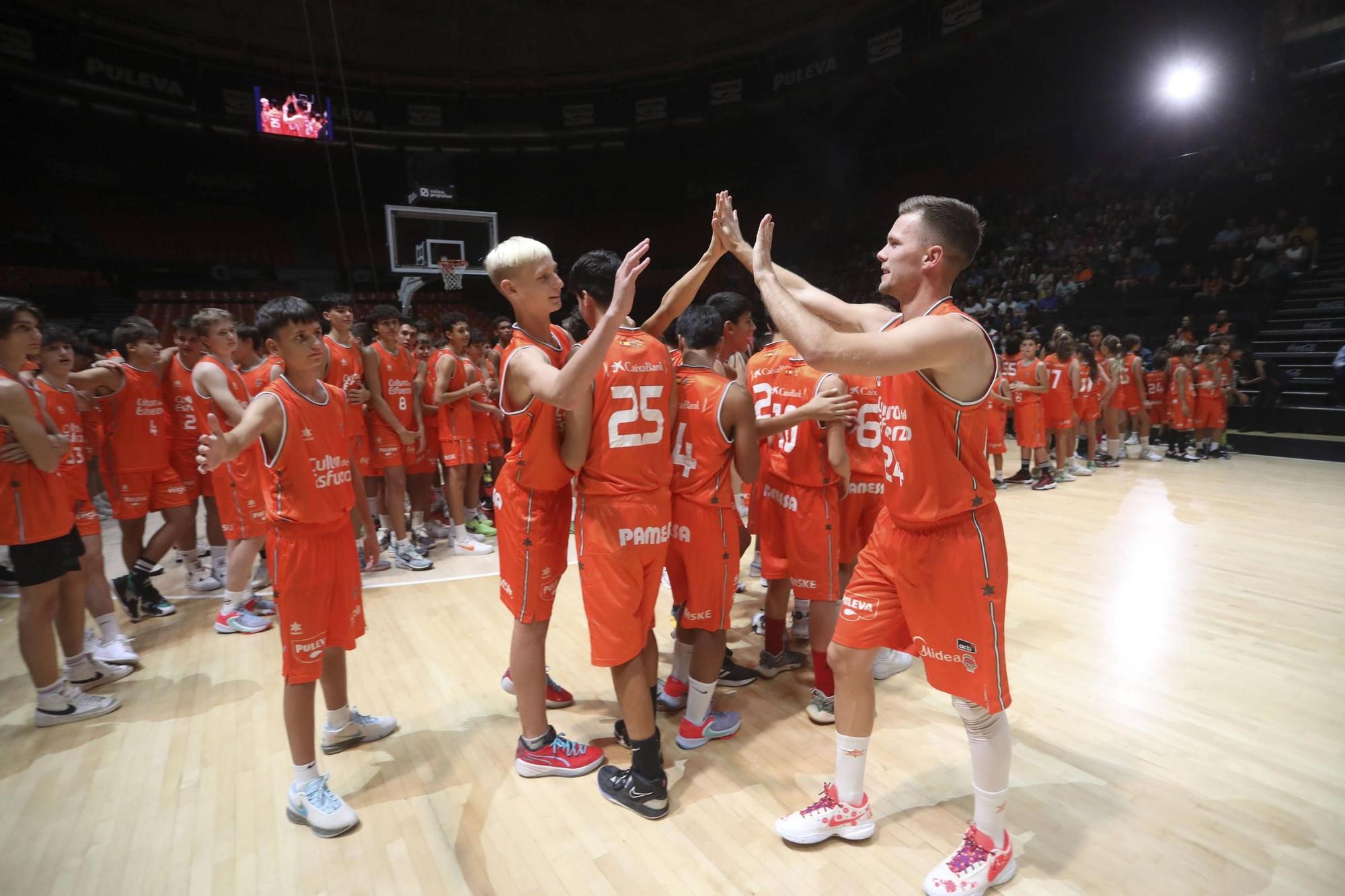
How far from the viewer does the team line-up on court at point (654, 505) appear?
2031 millimetres

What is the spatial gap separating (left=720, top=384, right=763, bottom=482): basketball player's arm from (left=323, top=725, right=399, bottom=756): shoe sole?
6.97ft

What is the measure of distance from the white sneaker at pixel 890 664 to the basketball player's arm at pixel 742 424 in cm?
145

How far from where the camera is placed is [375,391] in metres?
5.42

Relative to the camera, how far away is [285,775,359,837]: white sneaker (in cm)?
244

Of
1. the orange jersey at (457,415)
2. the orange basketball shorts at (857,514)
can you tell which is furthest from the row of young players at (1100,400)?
the orange jersey at (457,415)

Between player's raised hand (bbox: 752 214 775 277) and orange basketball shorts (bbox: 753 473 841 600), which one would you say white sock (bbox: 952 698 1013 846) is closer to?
orange basketball shorts (bbox: 753 473 841 600)

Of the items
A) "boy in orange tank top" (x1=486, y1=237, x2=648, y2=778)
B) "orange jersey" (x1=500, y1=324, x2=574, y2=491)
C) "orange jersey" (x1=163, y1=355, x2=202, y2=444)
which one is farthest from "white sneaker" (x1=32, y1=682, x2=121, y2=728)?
"orange jersey" (x1=500, y1=324, x2=574, y2=491)

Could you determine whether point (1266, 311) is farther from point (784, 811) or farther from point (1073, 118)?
point (784, 811)

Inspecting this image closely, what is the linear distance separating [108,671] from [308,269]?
18.2 metres

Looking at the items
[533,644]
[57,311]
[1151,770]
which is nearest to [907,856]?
[1151,770]

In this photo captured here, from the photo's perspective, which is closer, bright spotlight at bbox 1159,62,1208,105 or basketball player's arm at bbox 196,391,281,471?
basketball player's arm at bbox 196,391,281,471

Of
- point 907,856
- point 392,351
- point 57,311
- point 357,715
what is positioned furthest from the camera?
point 57,311

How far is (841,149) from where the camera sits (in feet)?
65.7

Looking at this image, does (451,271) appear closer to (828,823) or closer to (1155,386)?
(828,823)
